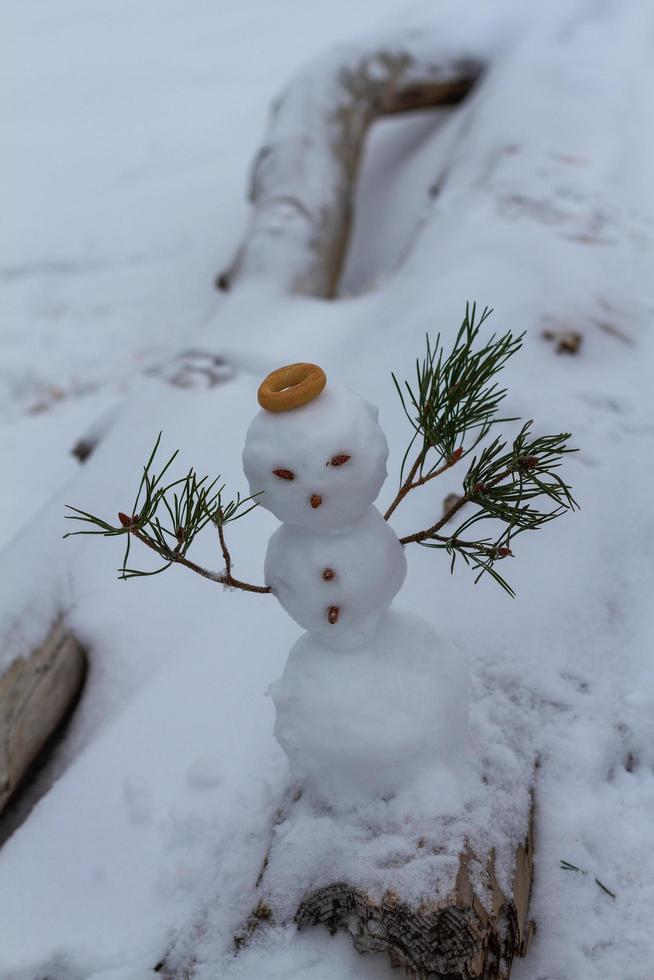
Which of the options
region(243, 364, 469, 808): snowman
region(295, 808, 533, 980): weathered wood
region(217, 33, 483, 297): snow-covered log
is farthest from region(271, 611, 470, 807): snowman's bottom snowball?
region(217, 33, 483, 297): snow-covered log

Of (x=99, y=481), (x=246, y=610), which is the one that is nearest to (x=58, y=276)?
(x=99, y=481)

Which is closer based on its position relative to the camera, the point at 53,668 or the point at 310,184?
the point at 53,668

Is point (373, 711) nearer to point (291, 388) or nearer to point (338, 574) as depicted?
point (338, 574)

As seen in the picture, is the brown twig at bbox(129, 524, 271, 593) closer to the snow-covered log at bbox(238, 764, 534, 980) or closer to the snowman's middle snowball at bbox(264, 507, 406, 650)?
the snowman's middle snowball at bbox(264, 507, 406, 650)

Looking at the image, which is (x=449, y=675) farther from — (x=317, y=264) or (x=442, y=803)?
(x=317, y=264)

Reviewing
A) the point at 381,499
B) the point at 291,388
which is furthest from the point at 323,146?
the point at 291,388

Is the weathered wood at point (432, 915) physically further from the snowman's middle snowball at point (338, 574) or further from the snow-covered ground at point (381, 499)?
the snowman's middle snowball at point (338, 574)

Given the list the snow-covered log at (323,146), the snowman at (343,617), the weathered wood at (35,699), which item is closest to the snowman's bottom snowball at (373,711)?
the snowman at (343,617)
